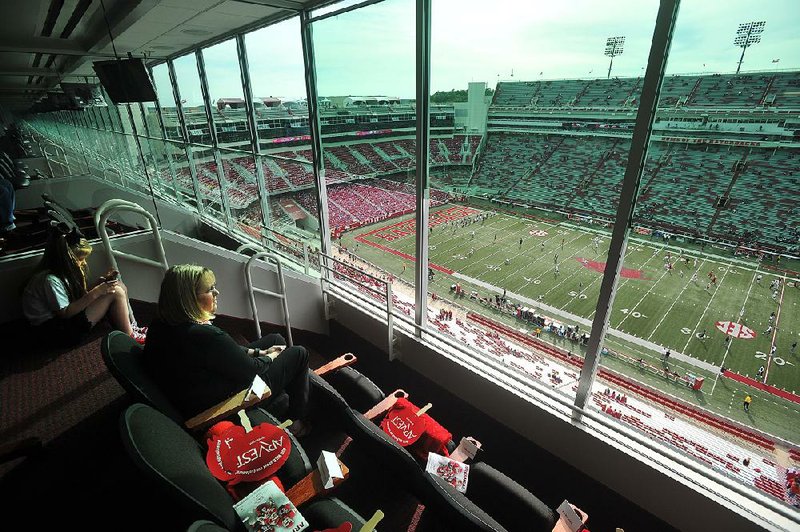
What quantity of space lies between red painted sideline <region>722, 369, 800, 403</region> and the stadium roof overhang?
48.1 feet

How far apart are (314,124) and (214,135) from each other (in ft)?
8.77

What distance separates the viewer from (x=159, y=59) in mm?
5602

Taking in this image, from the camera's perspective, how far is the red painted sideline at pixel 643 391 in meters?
8.81

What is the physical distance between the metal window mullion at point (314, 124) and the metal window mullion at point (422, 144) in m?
1.03

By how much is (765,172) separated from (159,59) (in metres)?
17.4

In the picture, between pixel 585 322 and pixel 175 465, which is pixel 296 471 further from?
pixel 585 322

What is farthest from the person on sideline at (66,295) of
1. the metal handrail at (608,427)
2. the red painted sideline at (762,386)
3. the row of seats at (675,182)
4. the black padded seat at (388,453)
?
the red painted sideline at (762,386)

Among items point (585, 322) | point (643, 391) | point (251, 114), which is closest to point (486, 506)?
point (251, 114)

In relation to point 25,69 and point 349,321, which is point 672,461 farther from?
point 25,69

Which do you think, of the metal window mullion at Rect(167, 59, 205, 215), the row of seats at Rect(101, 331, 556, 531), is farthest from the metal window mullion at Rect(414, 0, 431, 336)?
the metal window mullion at Rect(167, 59, 205, 215)

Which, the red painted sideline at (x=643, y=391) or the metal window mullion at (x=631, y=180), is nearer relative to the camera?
the metal window mullion at (x=631, y=180)

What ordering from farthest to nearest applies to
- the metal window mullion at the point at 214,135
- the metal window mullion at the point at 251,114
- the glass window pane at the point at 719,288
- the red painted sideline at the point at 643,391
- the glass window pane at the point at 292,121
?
1. the red painted sideline at the point at 643,391
2. the glass window pane at the point at 719,288
3. the metal window mullion at the point at 214,135
4. the metal window mullion at the point at 251,114
5. the glass window pane at the point at 292,121

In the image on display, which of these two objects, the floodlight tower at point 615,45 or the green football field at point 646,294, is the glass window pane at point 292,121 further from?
the green football field at point 646,294

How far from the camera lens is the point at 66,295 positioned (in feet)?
6.82
